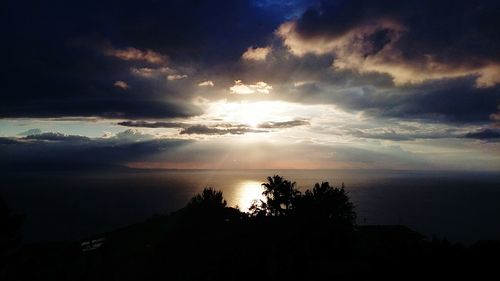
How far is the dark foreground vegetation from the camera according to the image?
1822 cm

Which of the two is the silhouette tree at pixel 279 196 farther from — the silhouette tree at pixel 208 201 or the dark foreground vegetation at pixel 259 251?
the silhouette tree at pixel 208 201

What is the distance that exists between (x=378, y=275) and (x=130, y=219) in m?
144

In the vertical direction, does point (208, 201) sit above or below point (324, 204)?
below

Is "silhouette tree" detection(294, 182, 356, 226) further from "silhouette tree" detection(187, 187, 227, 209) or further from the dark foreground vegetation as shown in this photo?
"silhouette tree" detection(187, 187, 227, 209)

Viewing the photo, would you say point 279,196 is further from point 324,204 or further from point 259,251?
point 259,251

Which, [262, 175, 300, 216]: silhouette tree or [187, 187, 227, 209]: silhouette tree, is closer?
[187, 187, 227, 209]: silhouette tree

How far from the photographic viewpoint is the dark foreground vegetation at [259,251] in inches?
717

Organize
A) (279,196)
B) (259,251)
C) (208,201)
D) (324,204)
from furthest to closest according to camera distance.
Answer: (279,196)
(208,201)
(324,204)
(259,251)

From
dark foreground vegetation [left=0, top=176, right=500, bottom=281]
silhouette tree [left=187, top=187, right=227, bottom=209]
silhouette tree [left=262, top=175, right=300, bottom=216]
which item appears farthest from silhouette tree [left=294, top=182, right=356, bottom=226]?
silhouette tree [left=187, top=187, right=227, bottom=209]

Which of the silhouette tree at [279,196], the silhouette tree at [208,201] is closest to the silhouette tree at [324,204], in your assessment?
the silhouette tree at [279,196]

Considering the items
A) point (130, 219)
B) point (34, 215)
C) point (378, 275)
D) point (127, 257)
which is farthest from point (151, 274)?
point (34, 215)

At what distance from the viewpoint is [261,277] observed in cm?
1858

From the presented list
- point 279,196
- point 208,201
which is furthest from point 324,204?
point 208,201

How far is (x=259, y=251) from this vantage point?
21453mm
